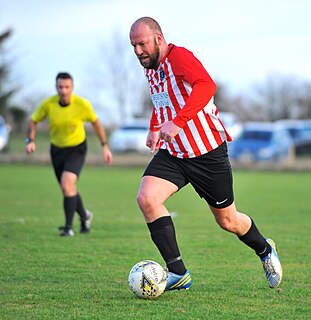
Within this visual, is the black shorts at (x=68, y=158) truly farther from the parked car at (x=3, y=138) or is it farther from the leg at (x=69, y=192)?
the parked car at (x=3, y=138)

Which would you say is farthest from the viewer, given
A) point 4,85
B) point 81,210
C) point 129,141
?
point 4,85

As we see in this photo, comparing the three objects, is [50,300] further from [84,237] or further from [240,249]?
[84,237]

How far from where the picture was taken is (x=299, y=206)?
1664cm

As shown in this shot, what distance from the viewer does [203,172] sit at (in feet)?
22.0

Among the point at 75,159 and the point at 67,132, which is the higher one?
the point at 67,132

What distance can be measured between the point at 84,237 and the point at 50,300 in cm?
468

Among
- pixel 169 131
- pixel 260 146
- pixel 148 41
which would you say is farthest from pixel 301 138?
pixel 169 131

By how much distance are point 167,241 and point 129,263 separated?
2.13m

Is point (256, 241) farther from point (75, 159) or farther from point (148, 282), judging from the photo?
point (75, 159)

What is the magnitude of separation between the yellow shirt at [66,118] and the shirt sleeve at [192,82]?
5094 millimetres

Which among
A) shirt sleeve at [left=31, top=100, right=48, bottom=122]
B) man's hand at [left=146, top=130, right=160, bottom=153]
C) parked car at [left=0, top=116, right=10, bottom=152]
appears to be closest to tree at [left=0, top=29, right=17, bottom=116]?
parked car at [left=0, top=116, right=10, bottom=152]

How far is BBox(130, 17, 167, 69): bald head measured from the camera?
6.45 m

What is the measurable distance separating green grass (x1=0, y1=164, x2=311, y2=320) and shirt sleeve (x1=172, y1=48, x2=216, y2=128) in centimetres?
147

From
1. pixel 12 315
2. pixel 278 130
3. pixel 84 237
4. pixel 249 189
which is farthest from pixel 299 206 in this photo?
pixel 278 130
